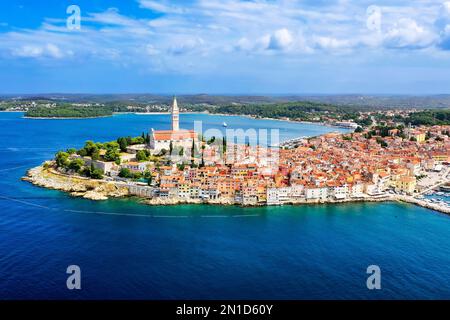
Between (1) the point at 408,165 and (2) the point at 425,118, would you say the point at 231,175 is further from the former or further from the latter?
(2) the point at 425,118

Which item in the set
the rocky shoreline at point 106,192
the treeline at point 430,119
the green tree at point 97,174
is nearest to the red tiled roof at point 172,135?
the green tree at point 97,174

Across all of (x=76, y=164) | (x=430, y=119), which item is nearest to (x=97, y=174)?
(x=76, y=164)

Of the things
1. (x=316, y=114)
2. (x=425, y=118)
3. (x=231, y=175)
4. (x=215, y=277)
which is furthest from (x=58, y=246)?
(x=316, y=114)

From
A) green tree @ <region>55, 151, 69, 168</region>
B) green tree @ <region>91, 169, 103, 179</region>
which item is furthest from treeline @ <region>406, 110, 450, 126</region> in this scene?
green tree @ <region>55, 151, 69, 168</region>

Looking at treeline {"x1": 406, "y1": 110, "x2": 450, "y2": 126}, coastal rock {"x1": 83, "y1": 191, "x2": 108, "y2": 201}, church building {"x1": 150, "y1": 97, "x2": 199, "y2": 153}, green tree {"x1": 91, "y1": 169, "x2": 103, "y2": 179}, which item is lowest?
coastal rock {"x1": 83, "y1": 191, "x2": 108, "y2": 201}

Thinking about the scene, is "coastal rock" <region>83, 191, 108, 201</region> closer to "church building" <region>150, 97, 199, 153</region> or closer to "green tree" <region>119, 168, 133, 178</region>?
"green tree" <region>119, 168, 133, 178</region>

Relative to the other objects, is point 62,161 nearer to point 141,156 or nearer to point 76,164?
point 76,164

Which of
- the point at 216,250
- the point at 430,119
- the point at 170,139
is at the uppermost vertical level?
the point at 430,119
